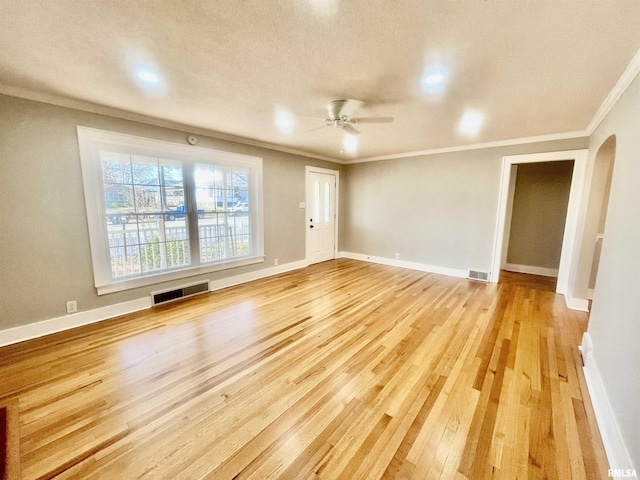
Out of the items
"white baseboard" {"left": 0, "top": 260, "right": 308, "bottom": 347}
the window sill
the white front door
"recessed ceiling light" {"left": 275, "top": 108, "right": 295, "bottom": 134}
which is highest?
"recessed ceiling light" {"left": 275, "top": 108, "right": 295, "bottom": 134}

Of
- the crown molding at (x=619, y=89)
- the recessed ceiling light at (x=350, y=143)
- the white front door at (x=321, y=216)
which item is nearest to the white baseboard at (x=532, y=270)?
the crown molding at (x=619, y=89)

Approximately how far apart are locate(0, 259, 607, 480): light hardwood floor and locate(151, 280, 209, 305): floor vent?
316 millimetres

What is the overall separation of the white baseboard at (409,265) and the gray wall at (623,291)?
2.63 metres

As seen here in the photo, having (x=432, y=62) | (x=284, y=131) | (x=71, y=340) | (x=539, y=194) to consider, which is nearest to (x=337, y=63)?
(x=432, y=62)

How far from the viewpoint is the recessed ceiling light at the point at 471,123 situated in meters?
2.87

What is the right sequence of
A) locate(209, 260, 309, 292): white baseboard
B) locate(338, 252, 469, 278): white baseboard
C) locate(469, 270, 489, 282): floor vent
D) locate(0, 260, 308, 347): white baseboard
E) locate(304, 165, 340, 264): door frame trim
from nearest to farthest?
locate(0, 260, 308, 347): white baseboard → locate(209, 260, 309, 292): white baseboard → locate(469, 270, 489, 282): floor vent → locate(338, 252, 469, 278): white baseboard → locate(304, 165, 340, 264): door frame trim

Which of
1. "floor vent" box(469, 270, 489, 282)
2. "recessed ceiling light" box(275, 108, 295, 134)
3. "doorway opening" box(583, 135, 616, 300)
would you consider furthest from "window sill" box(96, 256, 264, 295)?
"doorway opening" box(583, 135, 616, 300)

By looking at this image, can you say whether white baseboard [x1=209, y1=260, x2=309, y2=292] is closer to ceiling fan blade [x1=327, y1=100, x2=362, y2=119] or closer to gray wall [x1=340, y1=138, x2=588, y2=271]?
gray wall [x1=340, y1=138, x2=588, y2=271]

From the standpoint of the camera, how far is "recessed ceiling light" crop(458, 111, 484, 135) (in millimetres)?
2873

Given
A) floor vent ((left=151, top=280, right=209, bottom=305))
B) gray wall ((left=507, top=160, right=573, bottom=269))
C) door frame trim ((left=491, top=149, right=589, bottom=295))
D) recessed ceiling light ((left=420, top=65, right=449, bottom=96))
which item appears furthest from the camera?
gray wall ((left=507, top=160, right=573, bottom=269))

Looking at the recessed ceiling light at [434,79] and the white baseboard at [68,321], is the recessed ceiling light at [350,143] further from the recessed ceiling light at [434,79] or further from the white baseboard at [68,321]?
the white baseboard at [68,321]

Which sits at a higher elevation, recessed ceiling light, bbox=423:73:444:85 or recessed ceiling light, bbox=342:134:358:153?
recessed ceiling light, bbox=342:134:358:153

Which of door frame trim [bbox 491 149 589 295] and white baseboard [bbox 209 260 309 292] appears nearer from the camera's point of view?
door frame trim [bbox 491 149 589 295]

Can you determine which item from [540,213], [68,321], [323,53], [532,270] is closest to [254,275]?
[68,321]
